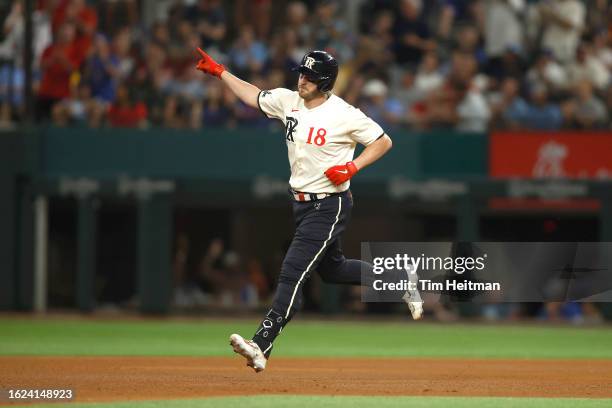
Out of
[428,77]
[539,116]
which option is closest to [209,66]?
[428,77]

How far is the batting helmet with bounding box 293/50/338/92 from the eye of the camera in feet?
25.8

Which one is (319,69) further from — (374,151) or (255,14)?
(255,14)

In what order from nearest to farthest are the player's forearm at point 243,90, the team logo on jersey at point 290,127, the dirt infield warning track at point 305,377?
the dirt infield warning track at point 305,377 → the team logo on jersey at point 290,127 → the player's forearm at point 243,90

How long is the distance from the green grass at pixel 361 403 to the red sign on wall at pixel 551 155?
9471mm

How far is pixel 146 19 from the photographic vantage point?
17.6 meters

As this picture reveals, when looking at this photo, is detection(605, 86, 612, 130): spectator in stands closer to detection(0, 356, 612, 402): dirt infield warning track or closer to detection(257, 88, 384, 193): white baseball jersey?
detection(0, 356, 612, 402): dirt infield warning track

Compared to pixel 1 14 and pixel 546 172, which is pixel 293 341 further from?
pixel 1 14

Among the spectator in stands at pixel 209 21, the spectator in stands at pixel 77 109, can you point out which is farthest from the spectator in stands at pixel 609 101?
the spectator in stands at pixel 77 109

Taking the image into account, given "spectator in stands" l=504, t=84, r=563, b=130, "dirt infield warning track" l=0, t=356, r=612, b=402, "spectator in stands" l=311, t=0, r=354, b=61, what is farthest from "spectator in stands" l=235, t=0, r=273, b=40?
"dirt infield warning track" l=0, t=356, r=612, b=402

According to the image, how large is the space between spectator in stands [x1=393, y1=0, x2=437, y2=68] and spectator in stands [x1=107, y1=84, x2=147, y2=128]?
12.5ft

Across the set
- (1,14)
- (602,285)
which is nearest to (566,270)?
(602,285)

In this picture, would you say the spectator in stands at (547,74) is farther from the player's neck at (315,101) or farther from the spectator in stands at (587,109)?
the player's neck at (315,101)

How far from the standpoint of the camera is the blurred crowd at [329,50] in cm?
1655

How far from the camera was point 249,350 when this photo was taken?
7527 mm
